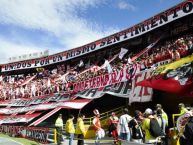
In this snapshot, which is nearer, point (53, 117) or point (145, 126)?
point (145, 126)

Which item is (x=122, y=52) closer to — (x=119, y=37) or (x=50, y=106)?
(x=119, y=37)

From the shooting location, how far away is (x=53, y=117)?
33094 mm

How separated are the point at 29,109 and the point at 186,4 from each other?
51.5 ft

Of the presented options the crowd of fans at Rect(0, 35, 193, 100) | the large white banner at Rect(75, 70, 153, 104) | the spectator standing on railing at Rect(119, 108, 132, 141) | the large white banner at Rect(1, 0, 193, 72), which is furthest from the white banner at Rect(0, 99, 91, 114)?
the spectator standing on railing at Rect(119, 108, 132, 141)

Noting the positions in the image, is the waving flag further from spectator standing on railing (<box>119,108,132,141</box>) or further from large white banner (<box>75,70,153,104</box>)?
spectator standing on railing (<box>119,108,132,141</box>)

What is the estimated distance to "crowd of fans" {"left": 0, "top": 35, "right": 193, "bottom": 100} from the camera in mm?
22422

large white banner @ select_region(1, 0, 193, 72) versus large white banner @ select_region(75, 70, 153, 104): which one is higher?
large white banner @ select_region(1, 0, 193, 72)

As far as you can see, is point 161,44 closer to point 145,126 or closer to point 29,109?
point 29,109

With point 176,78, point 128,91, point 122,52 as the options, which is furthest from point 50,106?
point 176,78

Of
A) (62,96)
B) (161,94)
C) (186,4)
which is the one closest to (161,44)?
(186,4)

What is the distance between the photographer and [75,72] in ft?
132

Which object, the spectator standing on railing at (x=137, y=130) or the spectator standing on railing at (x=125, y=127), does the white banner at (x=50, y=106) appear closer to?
the spectator standing on railing at (x=125, y=127)

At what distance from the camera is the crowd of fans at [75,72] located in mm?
22422

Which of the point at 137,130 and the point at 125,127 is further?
the point at 125,127
